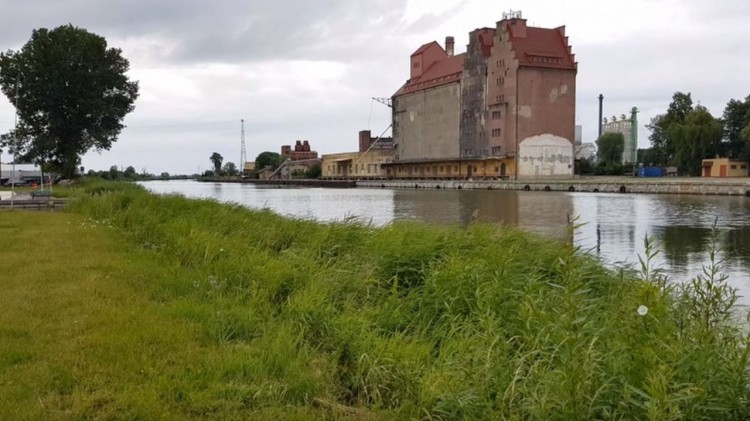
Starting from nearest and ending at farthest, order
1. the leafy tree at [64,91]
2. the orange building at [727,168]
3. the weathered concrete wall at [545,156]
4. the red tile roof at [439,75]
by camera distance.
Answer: the leafy tree at [64,91], the orange building at [727,168], the weathered concrete wall at [545,156], the red tile roof at [439,75]

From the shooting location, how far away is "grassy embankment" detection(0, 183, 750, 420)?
4449mm

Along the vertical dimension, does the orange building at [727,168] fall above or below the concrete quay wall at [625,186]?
above

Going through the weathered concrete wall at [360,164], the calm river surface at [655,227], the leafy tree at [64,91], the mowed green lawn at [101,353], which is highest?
the leafy tree at [64,91]

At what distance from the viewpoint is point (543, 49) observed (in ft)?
281

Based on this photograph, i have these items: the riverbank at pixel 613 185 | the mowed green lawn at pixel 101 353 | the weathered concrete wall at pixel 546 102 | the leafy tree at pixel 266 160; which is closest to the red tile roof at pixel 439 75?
the weathered concrete wall at pixel 546 102

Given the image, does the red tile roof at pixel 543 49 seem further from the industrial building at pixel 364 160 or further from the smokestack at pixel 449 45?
the industrial building at pixel 364 160

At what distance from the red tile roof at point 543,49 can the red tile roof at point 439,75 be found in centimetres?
1239

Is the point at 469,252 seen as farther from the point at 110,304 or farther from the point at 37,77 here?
the point at 37,77

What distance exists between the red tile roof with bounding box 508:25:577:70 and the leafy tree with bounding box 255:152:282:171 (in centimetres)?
10623

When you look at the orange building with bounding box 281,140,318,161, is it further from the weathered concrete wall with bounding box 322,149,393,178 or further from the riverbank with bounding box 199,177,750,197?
the riverbank with bounding box 199,177,750,197

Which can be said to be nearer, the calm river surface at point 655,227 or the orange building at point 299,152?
the calm river surface at point 655,227

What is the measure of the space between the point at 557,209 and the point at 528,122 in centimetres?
4599

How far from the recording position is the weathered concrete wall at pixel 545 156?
8388 cm

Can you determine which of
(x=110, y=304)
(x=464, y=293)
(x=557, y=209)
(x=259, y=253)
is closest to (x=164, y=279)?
(x=110, y=304)
